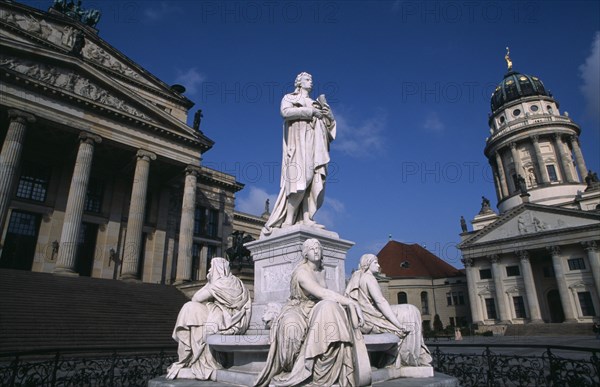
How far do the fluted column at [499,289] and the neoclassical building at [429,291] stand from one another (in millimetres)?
9128

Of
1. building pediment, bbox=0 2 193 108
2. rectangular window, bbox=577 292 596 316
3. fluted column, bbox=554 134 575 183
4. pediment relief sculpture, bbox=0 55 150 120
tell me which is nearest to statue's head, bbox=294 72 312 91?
pediment relief sculpture, bbox=0 55 150 120

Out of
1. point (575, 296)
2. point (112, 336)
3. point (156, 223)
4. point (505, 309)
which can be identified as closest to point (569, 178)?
point (575, 296)

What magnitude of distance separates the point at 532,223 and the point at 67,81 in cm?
5456

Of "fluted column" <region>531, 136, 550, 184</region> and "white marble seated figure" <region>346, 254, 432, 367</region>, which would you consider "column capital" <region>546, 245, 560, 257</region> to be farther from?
"white marble seated figure" <region>346, 254, 432, 367</region>

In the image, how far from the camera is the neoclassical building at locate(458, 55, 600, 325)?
1687 inches

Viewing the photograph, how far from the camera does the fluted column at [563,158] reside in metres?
53.8

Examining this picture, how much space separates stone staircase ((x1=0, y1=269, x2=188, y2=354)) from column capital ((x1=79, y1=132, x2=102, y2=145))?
9.03 meters

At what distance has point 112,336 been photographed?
1441 cm

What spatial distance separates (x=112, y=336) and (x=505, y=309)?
48855 millimetres

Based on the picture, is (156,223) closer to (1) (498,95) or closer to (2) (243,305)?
(2) (243,305)

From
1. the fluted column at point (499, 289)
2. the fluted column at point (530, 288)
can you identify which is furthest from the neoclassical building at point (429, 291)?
the fluted column at point (530, 288)

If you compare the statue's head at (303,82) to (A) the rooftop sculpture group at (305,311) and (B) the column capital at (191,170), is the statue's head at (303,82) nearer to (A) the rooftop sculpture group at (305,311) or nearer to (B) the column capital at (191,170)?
(A) the rooftop sculpture group at (305,311)

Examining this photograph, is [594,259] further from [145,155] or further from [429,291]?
[145,155]

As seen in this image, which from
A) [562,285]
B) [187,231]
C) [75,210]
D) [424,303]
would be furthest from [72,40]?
[424,303]
